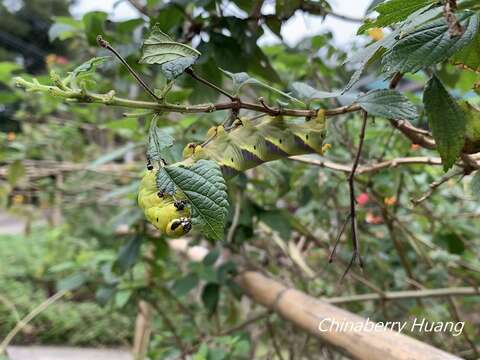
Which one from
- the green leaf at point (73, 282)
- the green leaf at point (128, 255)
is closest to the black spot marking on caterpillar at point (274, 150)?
the green leaf at point (128, 255)

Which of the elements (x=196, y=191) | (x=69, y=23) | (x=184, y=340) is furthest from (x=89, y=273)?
(x=196, y=191)

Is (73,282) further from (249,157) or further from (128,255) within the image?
(249,157)

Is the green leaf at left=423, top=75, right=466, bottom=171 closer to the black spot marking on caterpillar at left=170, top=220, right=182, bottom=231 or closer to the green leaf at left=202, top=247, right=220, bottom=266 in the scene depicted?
the black spot marking on caterpillar at left=170, top=220, right=182, bottom=231

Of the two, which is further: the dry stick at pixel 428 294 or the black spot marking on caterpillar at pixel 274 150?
the dry stick at pixel 428 294

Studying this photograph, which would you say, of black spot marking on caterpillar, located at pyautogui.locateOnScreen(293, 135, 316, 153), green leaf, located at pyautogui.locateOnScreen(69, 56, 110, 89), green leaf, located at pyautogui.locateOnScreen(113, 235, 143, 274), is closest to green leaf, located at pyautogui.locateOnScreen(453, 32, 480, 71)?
black spot marking on caterpillar, located at pyautogui.locateOnScreen(293, 135, 316, 153)

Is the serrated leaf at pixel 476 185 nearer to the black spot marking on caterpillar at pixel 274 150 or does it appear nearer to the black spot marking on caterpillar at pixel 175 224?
the black spot marking on caterpillar at pixel 274 150

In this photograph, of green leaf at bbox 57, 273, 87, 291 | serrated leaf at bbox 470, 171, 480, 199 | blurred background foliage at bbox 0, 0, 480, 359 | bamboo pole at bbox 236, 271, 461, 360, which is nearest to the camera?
serrated leaf at bbox 470, 171, 480, 199
